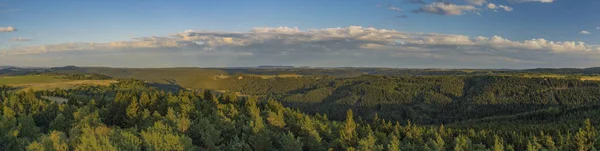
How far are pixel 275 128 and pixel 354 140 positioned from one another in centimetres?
1727

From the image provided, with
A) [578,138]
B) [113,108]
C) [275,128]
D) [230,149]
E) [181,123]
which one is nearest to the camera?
[230,149]

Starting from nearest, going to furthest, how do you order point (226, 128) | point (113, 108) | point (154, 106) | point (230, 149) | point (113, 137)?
point (113, 137) → point (230, 149) → point (226, 128) → point (113, 108) → point (154, 106)

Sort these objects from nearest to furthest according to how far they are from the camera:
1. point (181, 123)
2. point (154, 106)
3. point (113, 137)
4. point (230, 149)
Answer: point (113, 137) < point (230, 149) < point (181, 123) < point (154, 106)

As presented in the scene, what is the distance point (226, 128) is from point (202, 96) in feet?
227

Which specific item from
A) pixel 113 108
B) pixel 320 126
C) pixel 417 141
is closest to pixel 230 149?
pixel 320 126

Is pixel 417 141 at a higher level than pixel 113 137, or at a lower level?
lower

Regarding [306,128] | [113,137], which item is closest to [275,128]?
[306,128]

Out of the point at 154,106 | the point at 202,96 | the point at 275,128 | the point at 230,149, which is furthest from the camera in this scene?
the point at 202,96

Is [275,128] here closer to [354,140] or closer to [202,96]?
[354,140]

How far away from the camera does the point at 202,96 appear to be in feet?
457

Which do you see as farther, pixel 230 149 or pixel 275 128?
pixel 275 128

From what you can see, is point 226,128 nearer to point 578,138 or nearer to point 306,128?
point 306,128

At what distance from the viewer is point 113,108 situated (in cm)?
10338

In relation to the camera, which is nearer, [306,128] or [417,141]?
[306,128]
